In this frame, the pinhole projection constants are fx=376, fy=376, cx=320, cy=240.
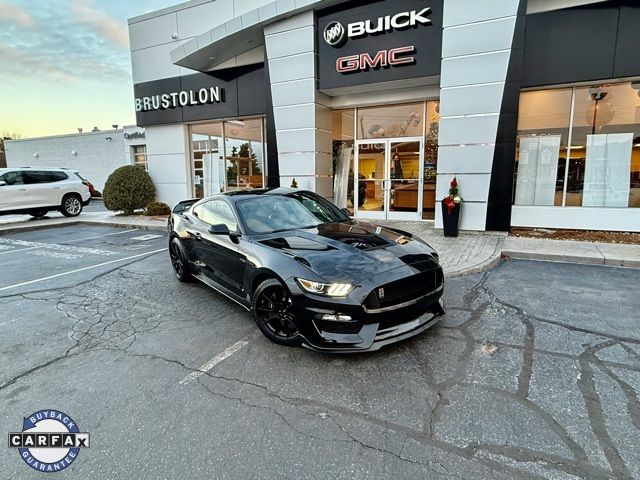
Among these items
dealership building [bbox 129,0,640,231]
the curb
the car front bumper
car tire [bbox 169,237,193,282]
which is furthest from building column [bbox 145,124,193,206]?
the car front bumper

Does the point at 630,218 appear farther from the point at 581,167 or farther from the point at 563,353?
the point at 563,353

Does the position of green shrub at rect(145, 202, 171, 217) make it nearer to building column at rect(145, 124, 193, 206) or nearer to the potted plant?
building column at rect(145, 124, 193, 206)

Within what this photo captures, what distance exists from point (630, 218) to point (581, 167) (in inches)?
63.0

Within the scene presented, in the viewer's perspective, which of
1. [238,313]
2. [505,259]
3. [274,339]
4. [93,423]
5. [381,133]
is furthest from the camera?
[381,133]

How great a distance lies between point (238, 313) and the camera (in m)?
4.73

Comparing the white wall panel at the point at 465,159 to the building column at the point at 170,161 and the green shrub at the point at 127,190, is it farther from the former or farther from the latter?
the green shrub at the point at 127,190

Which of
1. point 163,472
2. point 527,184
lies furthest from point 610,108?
point 163,472

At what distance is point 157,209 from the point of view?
14.4m

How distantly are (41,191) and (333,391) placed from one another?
49.9 feet

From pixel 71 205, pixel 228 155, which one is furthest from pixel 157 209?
pixel 71 205

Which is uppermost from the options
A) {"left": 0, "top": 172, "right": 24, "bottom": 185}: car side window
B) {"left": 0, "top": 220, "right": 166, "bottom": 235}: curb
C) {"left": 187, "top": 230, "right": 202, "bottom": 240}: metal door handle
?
{"left": 0, "top": 172, "right": 24, "bottom": 185}: car side window

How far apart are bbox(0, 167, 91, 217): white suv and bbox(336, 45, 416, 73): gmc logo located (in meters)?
11.3

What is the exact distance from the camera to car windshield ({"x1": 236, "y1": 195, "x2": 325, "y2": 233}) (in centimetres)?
459

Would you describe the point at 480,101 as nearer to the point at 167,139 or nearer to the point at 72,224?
the point at 167,139
